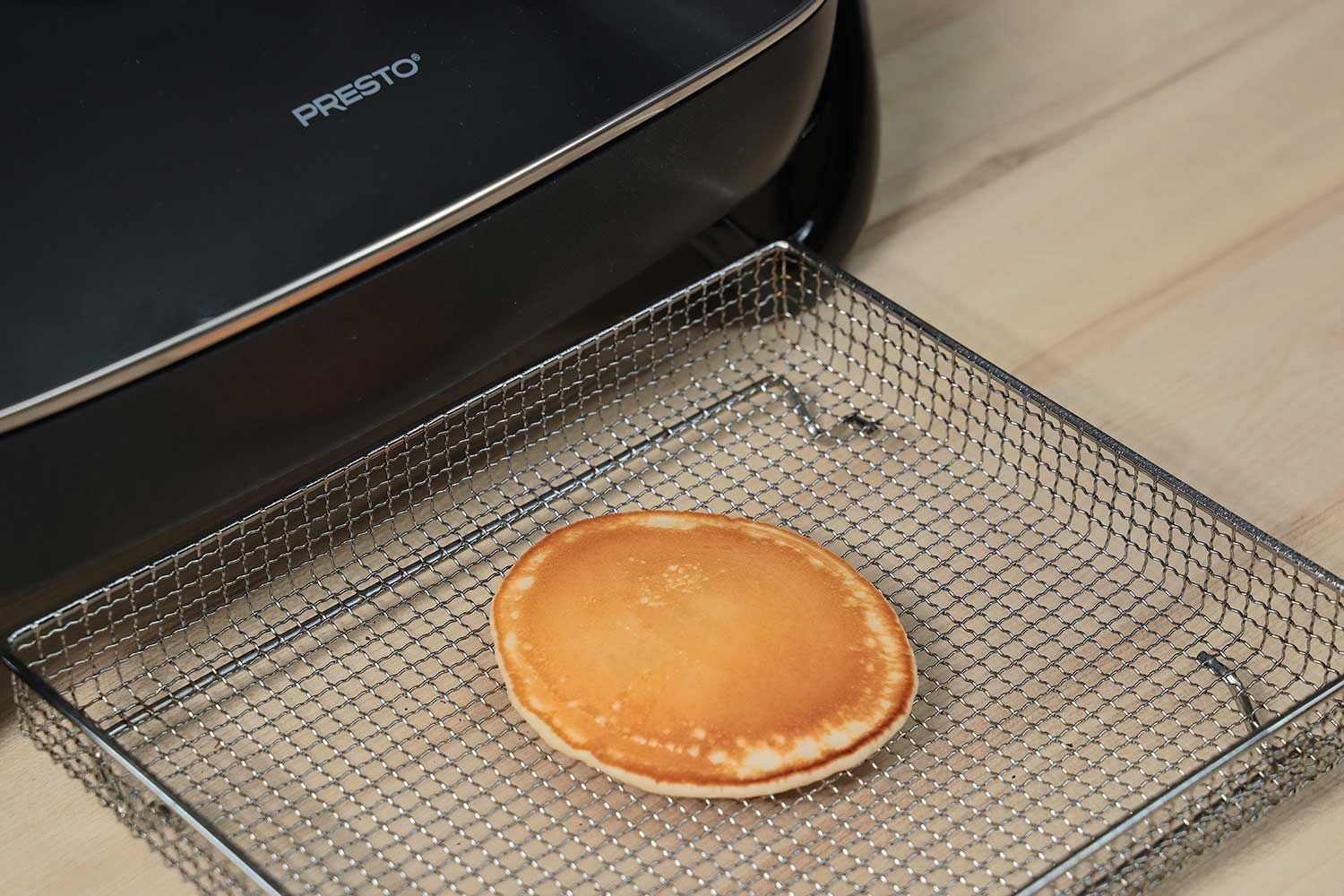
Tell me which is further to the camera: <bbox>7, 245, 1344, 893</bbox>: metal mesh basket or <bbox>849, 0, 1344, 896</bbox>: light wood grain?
<bbox>849, 0, 1344, 896</bbox>: light wood grain

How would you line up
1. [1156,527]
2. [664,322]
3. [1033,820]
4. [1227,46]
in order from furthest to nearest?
[1227,46] → [664,322] → [1156,527] → [1033,820]

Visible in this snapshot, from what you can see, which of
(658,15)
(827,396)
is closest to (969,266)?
(827,396)

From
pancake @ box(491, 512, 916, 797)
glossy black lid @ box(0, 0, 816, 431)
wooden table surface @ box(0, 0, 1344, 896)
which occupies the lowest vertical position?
wooden table surface @ box(0, 0, 1344, 896)

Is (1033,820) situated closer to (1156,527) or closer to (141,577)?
(1156,527)

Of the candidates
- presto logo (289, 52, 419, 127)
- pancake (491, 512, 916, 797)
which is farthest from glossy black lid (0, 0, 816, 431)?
pancake (491, 512, 916, 797)

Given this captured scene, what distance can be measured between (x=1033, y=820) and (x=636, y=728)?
122mm

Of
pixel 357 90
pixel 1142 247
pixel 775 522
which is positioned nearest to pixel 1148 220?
pixel 1142 247

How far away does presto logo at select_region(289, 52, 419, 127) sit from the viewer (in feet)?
1.59

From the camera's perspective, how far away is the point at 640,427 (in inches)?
24.7

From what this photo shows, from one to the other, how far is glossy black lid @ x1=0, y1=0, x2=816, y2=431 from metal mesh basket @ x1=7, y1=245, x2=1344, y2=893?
0.10 metres

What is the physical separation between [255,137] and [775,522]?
0.75 feet

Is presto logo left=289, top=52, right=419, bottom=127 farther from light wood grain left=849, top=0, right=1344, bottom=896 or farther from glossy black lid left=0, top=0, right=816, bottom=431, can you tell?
light wood grain left=849, top=0, right=1344, bottom=896

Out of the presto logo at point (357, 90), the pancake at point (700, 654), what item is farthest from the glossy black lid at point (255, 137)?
the pancake at point (700, 654)

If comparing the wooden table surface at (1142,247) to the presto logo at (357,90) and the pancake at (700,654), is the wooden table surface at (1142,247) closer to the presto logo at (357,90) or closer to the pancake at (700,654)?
the pancake at (700,654)
